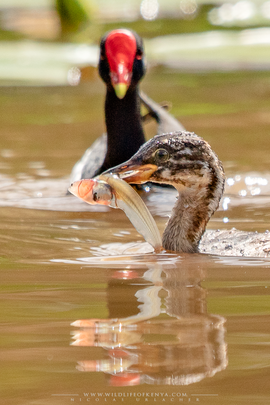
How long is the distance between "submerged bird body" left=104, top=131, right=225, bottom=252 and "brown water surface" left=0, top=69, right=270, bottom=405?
0.78ft

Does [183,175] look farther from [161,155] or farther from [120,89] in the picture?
[120,89]

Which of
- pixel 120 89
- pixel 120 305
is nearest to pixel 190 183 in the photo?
pixel 120 305

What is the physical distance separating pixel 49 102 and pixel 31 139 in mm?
2660

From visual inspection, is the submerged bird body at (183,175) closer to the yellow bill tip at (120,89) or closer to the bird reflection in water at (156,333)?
the bird reflection in water at (156,333)

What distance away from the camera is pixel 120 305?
3469mm

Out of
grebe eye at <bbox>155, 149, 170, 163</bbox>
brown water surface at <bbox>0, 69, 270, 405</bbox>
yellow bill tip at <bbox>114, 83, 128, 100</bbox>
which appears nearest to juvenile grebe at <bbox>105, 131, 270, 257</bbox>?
grebe eye at <bbox>155, 149, 170, 163</bbox>

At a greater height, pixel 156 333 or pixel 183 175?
pixel 183 175

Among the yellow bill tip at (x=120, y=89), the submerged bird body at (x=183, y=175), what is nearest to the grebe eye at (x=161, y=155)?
the submerged bird body at (x=183, y=175)

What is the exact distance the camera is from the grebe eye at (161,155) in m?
4.58

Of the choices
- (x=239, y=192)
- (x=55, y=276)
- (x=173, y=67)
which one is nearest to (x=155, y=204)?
(x=239, y=192)

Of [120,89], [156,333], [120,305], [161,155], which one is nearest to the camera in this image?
[156,333]

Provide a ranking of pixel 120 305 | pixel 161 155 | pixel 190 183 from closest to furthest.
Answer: pixel 120 305, pixel 161 155, pixel 190 183

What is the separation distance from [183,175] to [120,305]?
1360 millimetres

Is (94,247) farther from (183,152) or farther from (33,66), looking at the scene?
(33,66)
